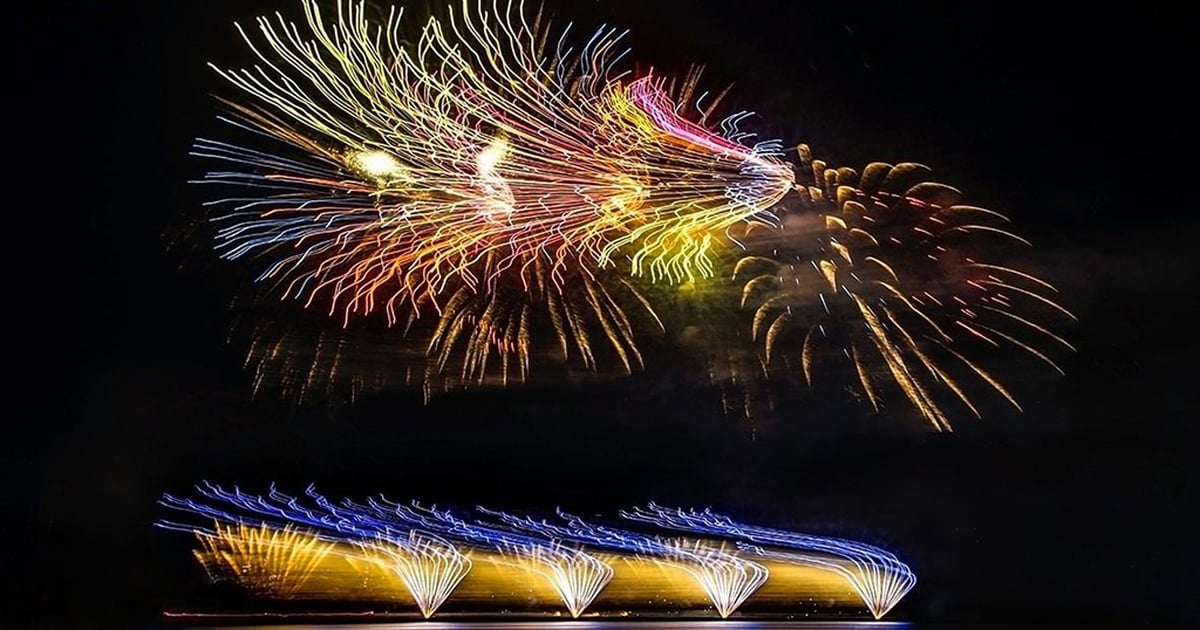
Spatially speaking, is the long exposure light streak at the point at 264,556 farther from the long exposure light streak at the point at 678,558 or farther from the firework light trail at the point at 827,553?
the firework light trail at the point at 827,553

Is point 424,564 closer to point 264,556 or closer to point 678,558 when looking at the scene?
point 264,556

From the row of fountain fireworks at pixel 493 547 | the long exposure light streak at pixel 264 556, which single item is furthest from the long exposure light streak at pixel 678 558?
the long exposure light streak at pixel 264 556

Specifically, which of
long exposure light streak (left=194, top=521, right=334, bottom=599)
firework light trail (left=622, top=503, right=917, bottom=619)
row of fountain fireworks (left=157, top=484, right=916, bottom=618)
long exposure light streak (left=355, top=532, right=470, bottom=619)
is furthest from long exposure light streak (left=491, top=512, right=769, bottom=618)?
long exposure light streak (left=194, top=521, right=334, bottom=599)

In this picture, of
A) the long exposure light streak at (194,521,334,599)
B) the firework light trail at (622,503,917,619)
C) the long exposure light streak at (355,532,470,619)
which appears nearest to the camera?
the long exposure light streak at (194,521,334,599)

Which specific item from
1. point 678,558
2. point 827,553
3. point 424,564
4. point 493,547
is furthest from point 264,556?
point 827,553

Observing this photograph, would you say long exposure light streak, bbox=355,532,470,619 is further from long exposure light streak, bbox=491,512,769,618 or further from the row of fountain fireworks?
long exposure light streak, bbox=491,512,769,618

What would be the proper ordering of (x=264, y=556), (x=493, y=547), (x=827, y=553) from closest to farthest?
(x=827, y=553), (x=264, y=556), (x=493, y=547)

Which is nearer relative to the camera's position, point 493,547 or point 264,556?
point 264,556
